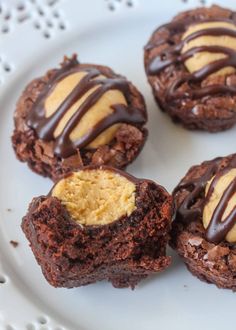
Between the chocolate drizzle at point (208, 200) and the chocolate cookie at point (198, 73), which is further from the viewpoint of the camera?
the chocolate cookie at point (198, 73)

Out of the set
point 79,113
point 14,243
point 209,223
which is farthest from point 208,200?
point 14,243

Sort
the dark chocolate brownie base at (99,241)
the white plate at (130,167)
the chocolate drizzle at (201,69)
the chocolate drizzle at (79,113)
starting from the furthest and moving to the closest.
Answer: the chocolate drizzle at (201,69) < the chocolate drizzle at (79,113) < the white plate at (130,167) < the dark chocolate brownie base at (99,241)

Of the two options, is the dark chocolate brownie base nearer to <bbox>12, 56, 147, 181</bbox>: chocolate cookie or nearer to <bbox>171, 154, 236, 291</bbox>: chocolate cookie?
<bbox>171, 154, 236, 291</bbox>: chocolate cookie

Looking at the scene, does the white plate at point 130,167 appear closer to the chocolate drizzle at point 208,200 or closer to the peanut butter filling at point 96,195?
the chocolate drizzle at point 208,200

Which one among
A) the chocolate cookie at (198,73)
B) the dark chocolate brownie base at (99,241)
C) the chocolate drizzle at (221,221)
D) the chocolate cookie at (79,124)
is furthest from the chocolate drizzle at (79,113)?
the chocolate drizzle at (221,221)

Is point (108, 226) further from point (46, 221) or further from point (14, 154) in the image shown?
point (14, 154)

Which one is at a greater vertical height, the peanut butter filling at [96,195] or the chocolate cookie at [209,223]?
the peanut butter filling at [96,195]
